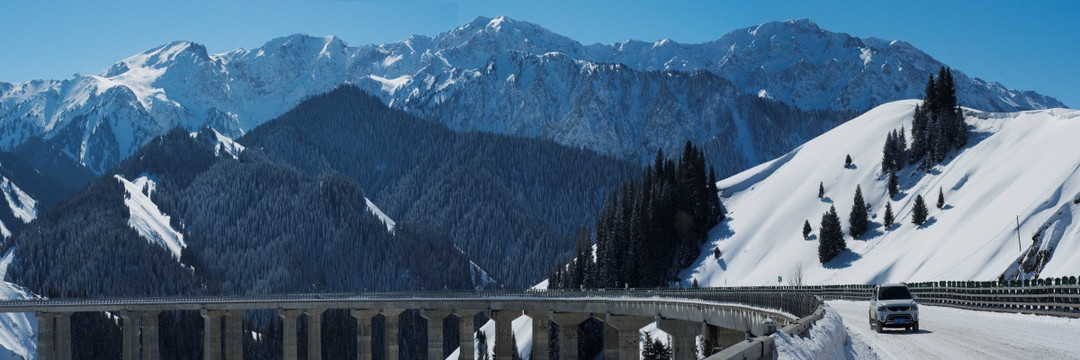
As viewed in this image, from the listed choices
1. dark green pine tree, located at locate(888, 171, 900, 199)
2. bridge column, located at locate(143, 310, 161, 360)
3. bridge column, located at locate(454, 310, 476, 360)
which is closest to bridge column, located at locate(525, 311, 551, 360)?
bridge column, located at locate(454, 310, 476, 360)

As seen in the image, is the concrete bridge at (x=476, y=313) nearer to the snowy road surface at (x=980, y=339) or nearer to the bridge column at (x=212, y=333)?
the bridge column at (x=212, y=333)

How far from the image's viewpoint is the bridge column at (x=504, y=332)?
122m

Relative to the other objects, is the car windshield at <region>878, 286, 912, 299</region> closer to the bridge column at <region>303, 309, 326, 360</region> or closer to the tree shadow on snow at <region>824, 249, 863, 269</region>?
the tree shadow on snow at <region>824, 249, 863, 269</region>

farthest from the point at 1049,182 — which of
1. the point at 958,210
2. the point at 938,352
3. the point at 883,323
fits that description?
the point at 938,352

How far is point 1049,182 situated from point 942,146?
127ft

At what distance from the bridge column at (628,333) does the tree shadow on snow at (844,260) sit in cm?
4854

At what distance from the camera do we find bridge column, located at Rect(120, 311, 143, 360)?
149375mm

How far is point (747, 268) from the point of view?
15562 centimetres

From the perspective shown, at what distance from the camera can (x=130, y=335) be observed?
493 ft

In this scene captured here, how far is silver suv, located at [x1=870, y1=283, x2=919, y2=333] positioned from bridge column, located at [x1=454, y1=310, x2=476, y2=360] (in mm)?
87526

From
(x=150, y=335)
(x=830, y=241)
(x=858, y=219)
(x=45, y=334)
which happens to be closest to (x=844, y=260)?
(x=830, y=241)

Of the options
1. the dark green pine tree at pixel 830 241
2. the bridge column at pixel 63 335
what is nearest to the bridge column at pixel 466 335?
the dark green pine tree at pixel 830 241

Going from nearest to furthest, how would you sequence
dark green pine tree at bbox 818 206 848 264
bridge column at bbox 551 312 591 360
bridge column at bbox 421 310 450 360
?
bridge column at bbox 551 312 591 360
bridge column at bbox 421 310 450 360
dark green pine tree at bbox 818 206 848 264

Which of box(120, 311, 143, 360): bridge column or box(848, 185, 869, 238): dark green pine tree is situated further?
box(848, 185, 869, 238): dark green pine tree
